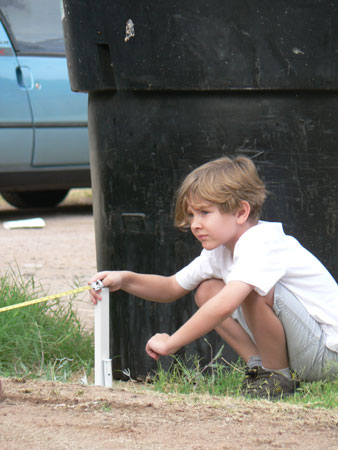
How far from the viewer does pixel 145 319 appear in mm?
3027

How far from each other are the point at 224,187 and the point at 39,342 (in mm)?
1035

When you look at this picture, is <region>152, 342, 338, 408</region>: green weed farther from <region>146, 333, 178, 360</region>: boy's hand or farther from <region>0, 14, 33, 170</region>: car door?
<region>0, 14, 33, 170</region>: car door

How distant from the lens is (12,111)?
6621 millimetres

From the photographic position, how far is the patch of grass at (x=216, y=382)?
2.52 m

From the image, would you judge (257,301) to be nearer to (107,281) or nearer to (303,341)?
(303,341)

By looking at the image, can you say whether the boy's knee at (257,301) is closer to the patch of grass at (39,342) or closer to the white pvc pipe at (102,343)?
the white pvc pipe at (102,343)

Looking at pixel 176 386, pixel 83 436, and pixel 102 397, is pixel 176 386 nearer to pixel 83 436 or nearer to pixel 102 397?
pixel 102 397

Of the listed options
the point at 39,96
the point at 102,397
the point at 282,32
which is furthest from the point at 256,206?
the point at 39,96

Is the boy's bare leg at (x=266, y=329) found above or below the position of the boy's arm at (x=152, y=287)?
below

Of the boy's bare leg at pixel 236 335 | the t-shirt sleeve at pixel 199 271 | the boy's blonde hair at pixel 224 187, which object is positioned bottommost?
the boy's bare leg at pixel 236 335

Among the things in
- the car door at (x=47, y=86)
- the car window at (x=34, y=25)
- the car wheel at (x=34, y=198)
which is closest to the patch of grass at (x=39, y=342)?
the car door at (x=47, y=86)

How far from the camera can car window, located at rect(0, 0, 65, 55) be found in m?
6.79

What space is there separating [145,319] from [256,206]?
626mm

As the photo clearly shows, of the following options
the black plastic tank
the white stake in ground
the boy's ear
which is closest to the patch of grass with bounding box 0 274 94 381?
the black plastic tank
